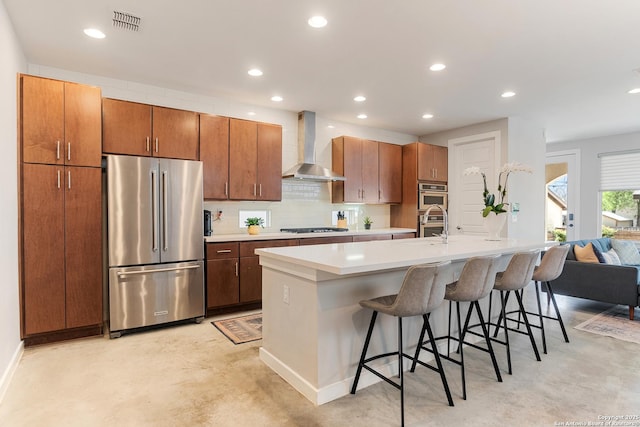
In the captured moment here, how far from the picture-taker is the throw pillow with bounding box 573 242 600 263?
175 inches

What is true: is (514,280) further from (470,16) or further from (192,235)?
(192,235)

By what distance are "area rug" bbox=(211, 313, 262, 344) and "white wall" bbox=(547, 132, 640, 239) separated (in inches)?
263

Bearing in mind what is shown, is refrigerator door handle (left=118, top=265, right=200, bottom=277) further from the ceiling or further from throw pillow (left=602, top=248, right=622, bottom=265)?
throw pillow (left=602, top=248, right=622, bottom=265)

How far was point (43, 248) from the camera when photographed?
3174mm

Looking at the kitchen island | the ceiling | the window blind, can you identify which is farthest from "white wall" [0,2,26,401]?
the window blind

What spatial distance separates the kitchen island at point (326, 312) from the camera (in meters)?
2.28

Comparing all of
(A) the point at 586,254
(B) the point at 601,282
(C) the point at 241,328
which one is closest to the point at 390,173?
(A) the point at 586,254

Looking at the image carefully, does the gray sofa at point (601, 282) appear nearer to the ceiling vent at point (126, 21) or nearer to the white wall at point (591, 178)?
the white wall at point (591, 178)

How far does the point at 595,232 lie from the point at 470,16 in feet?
20.5

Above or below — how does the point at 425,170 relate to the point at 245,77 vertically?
below

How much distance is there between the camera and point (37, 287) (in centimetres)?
314

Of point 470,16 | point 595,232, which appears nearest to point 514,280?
point 470,16

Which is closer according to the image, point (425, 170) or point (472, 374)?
point (472, 374)

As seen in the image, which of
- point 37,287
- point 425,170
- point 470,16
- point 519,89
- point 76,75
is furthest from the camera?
point 425,170
